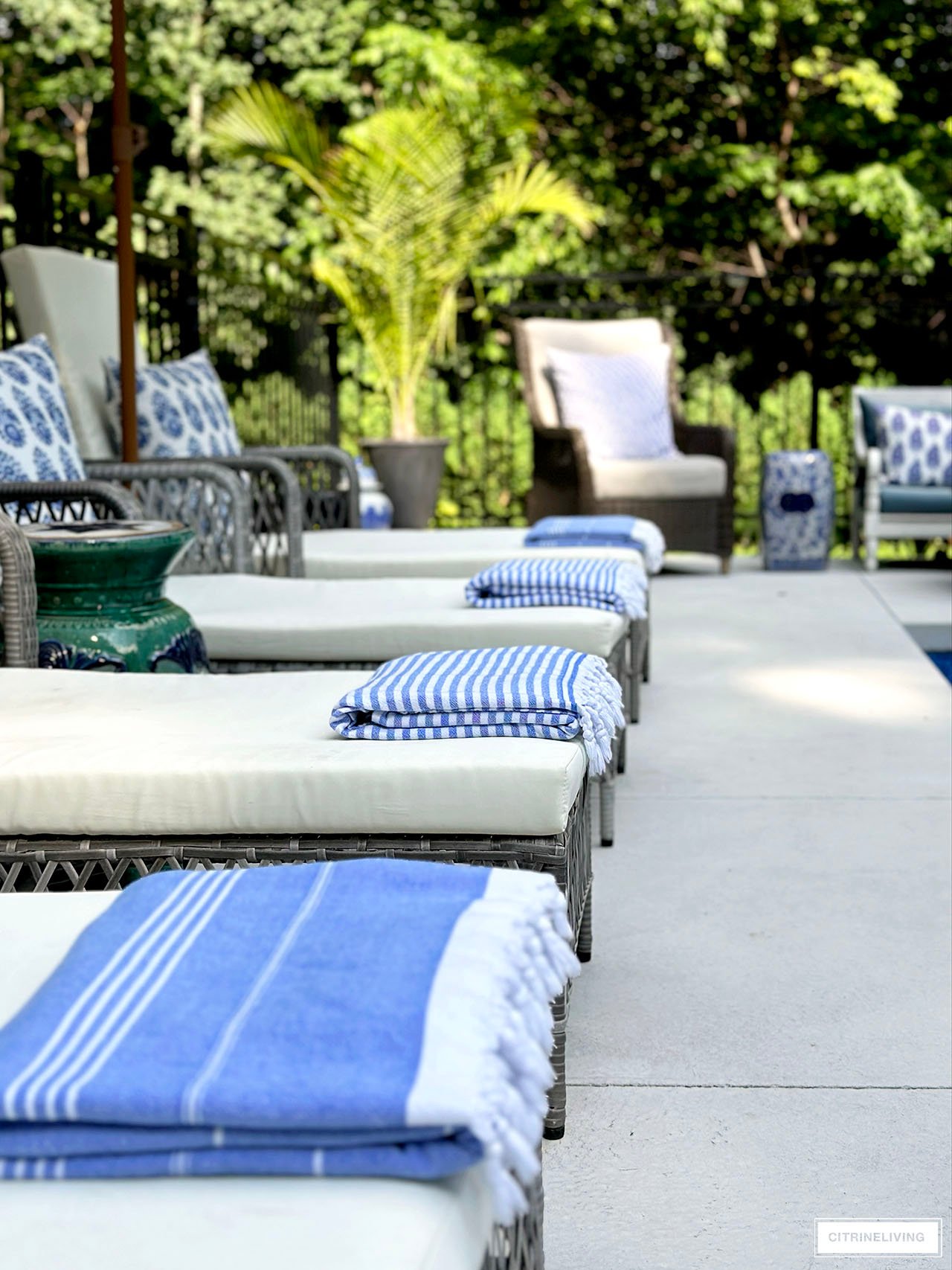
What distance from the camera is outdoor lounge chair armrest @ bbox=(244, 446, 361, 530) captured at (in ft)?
13.6

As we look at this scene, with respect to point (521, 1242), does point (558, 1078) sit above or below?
below

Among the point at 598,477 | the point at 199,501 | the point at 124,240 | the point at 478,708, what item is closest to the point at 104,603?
the point at 478,708

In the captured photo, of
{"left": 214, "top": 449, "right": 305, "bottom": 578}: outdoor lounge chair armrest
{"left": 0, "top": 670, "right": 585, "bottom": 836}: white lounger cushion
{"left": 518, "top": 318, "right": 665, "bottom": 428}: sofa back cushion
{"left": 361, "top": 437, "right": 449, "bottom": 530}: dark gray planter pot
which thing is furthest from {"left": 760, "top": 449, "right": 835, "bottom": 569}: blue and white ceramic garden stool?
{"left": 0, "top": 670, "right": 585, "bottom": 836}: white lounger cushion

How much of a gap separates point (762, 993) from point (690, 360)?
24.8 feet

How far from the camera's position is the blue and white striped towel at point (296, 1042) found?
2.74ft

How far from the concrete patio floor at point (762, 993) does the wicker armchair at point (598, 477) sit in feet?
7.41

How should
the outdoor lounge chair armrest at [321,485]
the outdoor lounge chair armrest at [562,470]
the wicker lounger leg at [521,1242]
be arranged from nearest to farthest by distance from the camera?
the wicker lounger leg at [521,1242], the outdoor lounge chair armrest at [321,485], the outdoor lounge chair armrest at [562,470]

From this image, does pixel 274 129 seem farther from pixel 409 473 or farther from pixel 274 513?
pixel 274 513

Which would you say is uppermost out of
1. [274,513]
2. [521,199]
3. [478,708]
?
[521,199]

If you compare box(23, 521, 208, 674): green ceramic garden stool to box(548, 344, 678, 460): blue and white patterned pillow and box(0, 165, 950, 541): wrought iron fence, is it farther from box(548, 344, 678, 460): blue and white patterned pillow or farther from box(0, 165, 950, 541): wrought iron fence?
box(0, 165, 950, 541): wrought iron fence

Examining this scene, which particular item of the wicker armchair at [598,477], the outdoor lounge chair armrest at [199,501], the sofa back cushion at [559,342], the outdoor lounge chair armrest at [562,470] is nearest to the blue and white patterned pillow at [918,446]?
the wicker armchair at [598,477]

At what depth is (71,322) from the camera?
3.71 metres

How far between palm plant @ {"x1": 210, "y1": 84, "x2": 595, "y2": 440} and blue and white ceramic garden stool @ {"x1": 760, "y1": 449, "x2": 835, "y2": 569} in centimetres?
174

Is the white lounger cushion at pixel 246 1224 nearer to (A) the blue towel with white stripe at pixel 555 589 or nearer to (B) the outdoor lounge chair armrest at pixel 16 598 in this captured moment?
(B) the outdoor lounge chair armrest at pixel 16 598
